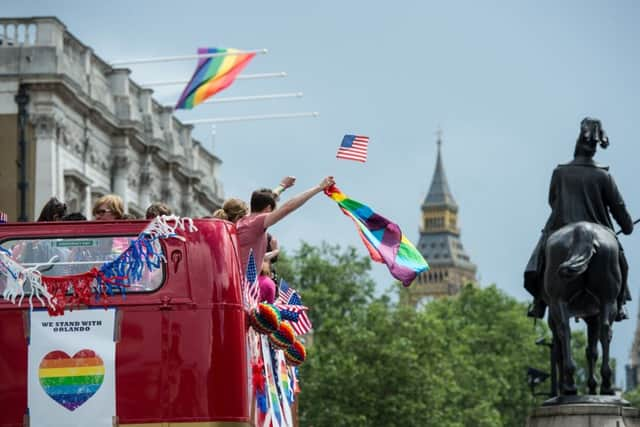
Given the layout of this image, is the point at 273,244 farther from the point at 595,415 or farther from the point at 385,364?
the point at 385,364

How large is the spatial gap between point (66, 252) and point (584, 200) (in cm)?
805

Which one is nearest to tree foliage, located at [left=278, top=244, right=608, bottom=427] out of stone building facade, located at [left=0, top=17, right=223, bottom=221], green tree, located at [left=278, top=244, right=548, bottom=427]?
green tree, located at [left=278, top=244, right=548, bottom=427]

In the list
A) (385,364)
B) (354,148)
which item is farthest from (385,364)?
(354,148)

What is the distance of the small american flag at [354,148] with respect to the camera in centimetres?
1828

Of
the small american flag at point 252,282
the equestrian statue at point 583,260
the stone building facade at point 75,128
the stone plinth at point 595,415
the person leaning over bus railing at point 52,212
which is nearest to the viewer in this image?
the small american flag at point 252,282

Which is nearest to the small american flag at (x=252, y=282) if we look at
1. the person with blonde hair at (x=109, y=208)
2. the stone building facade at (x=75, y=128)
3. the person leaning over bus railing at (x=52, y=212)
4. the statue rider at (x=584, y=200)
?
the person with blonde hair at (x=109, y=208)

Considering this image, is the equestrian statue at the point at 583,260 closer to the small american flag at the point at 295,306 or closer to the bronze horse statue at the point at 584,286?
the bronze horse statue at the point at 584,286

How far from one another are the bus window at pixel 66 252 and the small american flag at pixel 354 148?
2.83 meters

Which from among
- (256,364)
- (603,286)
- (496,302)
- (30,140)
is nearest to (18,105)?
(30,140)

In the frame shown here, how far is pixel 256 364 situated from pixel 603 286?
6.77m

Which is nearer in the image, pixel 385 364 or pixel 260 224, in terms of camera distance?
pixel 260 224

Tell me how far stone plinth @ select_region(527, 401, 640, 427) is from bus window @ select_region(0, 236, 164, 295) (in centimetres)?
687

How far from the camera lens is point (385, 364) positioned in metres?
81.8

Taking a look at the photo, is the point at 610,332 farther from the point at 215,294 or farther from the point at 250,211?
the point at 215,294
